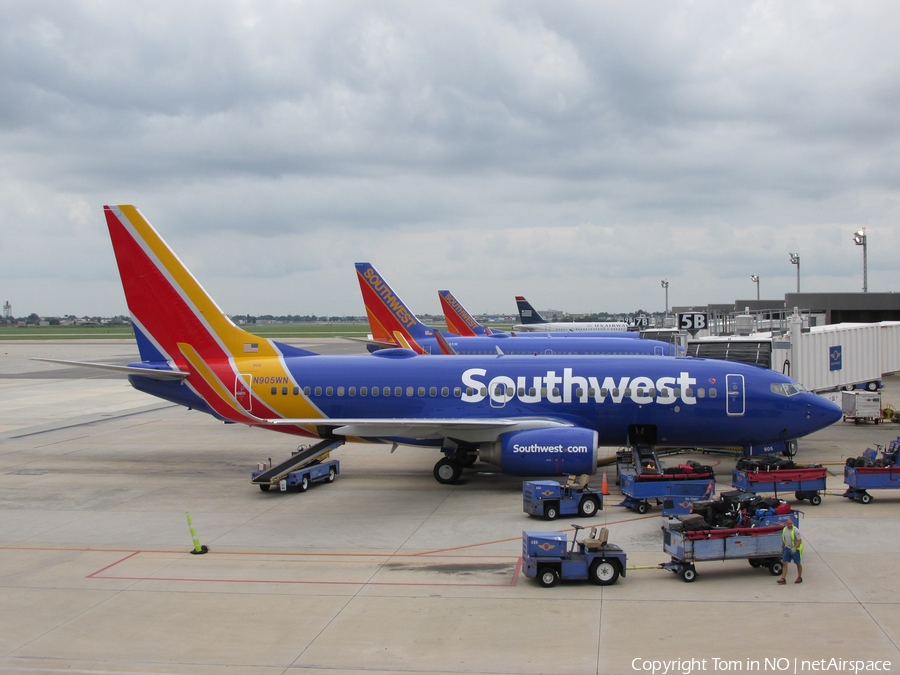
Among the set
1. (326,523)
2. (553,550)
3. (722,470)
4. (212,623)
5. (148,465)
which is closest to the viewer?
(212,623)

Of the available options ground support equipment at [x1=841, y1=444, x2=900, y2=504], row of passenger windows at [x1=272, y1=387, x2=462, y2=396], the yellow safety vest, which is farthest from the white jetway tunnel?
the yellow safety vest

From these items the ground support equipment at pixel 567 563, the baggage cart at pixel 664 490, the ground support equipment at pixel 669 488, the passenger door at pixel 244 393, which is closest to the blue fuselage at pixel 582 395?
the passenger door at pixel 244 393

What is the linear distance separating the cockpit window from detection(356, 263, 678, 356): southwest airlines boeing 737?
1314 cm

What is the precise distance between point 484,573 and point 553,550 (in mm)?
1747

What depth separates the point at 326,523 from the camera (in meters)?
20.8

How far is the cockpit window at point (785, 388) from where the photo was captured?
25.4m

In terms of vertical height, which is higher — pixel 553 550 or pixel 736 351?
pixel 736 351

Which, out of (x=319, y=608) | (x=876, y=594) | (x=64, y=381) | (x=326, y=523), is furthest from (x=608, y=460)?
(x=64, y=381)

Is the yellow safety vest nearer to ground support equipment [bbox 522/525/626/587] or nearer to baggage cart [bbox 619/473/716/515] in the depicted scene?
ground support equipment [bbox 522/525/626/587]

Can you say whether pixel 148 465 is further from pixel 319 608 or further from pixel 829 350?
pixel 829 350

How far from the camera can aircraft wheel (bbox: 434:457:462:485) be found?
25.5 meters

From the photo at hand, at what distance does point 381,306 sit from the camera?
5166 centimetres

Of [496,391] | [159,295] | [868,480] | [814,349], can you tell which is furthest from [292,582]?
[814,349]

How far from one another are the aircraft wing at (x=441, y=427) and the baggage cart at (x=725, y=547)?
9282 millimetres
